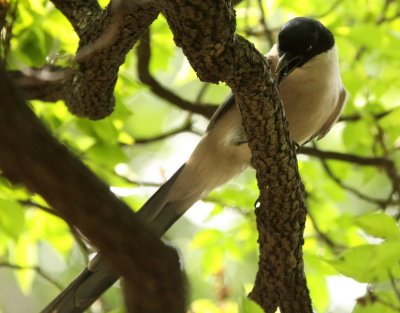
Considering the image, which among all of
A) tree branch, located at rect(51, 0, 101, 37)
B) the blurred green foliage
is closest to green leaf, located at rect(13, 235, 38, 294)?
the blurred green foliage

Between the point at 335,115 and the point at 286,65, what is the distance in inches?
16.7

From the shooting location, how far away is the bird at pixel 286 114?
3.22 meters

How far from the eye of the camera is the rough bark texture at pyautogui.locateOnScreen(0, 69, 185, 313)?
96 centimetres

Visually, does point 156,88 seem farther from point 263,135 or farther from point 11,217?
point 263,135

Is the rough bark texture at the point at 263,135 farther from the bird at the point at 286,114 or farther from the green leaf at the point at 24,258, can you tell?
the green leaf at the point at 24,258

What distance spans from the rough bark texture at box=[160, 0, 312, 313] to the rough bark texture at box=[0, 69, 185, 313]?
29.6 inches

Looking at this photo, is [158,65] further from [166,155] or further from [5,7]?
[166,155]

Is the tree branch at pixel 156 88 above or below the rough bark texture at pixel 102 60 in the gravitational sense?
above

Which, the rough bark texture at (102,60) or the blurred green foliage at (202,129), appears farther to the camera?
the blurred green foliage at (202,129)

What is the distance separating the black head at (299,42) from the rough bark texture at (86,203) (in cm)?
222

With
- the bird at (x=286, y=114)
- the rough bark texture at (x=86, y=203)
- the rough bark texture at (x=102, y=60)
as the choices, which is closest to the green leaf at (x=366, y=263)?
the rough bark texture at (x=102, y=60)

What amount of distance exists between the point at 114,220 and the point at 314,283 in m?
2.19

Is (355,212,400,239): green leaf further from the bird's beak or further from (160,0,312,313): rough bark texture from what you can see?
the bird's beak

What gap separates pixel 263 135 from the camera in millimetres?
2146
